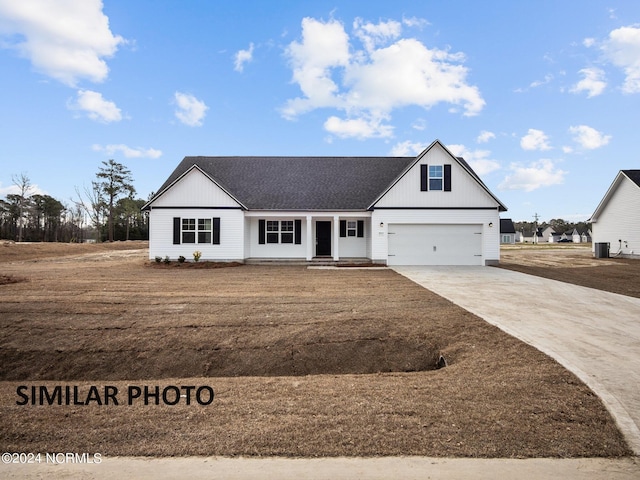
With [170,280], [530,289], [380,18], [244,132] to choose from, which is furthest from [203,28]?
[530,289]

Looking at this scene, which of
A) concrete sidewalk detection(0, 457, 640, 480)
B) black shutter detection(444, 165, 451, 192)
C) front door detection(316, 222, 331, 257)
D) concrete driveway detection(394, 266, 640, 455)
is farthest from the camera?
front door detection(316, 222, 331, 257)

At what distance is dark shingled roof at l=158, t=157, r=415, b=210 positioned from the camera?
1922 cm

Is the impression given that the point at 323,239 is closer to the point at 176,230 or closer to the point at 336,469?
the point at 176,230

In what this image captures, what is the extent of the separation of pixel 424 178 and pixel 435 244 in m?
3.49

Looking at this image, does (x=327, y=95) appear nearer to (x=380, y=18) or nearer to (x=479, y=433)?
(x=380, y=18)

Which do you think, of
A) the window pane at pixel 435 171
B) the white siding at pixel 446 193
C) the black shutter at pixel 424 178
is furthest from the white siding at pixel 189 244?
the window pane at pixel 435 171

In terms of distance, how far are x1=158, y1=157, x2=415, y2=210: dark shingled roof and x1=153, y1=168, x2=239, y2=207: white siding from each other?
608 millimetres

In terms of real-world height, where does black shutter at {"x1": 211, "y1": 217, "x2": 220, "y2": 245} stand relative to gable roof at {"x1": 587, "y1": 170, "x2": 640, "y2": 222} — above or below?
below

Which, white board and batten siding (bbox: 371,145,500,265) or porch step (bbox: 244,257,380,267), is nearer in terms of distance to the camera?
white board and batten siding (bbox: 371,145,500,265)

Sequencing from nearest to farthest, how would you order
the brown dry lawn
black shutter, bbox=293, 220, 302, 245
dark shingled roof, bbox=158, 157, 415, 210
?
the brown dry lawn
dark shingled roof, bbox=158, 157, 415, 210
black shutter, bbox=293, 220, 302, 245

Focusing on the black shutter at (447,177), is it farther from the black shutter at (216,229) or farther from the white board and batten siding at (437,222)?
the black shutter at (216,229)

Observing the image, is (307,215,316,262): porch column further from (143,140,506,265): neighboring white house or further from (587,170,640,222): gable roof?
(587,170,640,222): gable roof

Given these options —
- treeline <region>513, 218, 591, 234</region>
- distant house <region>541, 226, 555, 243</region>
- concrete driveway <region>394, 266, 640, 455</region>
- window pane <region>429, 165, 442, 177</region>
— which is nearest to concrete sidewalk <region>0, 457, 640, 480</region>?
concrete driveway <region>394, 266, 640, 455</region>

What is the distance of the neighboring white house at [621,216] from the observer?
22141mm
